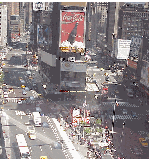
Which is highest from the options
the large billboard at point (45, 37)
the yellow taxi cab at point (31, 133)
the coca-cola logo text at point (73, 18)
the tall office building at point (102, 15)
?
the tall office building at point (102, 15)

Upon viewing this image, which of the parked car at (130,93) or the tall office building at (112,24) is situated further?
the tall office building at (112,24)

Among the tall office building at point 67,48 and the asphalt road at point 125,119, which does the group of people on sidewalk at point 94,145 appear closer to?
the asphalt road at point 125,119

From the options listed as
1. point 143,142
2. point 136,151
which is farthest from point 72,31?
point 136,151

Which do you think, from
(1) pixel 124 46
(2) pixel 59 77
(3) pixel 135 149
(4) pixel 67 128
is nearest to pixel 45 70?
(2) pixel 59 77

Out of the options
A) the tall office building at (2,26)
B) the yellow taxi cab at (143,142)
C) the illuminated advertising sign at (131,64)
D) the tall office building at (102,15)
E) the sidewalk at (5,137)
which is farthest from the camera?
the tall office building at (2,26)

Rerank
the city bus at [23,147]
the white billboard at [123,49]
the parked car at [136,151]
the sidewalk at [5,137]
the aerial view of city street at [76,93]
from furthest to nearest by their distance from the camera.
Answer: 1. the white billboard at [123,49]
2. the parked car at [136,151]
3. the aerial view of city street at [76,93]
4. the sidewalk at [5,137]
5. the city bus at [23,147]

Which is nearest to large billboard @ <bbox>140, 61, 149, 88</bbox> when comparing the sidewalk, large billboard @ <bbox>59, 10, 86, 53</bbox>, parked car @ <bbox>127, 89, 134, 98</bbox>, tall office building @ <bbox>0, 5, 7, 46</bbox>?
parked car @ <bbox>127, 89, 134, 98</bbox>

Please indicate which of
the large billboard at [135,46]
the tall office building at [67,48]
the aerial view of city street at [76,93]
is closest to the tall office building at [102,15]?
the aerial view of city street at [76,93]

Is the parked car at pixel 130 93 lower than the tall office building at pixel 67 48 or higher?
lower
